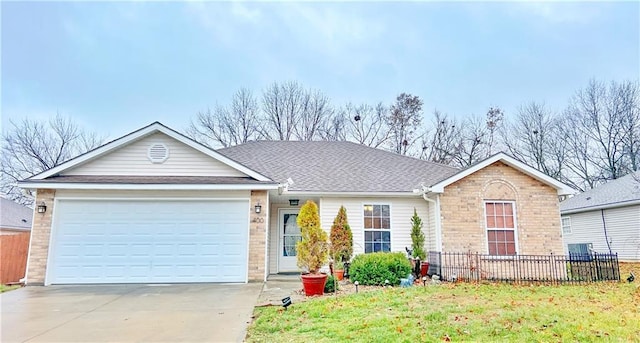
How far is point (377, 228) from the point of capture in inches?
488

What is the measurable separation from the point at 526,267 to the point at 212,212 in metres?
9.57

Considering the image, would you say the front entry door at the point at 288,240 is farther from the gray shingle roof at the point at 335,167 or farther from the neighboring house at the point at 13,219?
the neighboring house at the point at 13,219

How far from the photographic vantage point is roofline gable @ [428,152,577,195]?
1135 centimetres

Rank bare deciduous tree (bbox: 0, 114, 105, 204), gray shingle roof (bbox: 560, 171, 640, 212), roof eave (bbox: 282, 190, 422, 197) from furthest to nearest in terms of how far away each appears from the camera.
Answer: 1. bare deciduous tree (bbox: 0, 114, 105, 204)
2. gray shingle roof (bbox: 560, 171, 640, 212)
3. roof eave (bbox: 282, 190, 422, 197)

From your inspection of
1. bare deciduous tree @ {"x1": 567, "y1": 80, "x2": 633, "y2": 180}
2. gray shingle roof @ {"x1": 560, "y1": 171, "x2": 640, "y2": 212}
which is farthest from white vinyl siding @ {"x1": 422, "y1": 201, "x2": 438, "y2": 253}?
bare deciduous tree @ {"x1": 567, "y1": 80, "x2": 633, "y2": 180}

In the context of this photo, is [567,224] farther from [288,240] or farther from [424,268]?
[288,240]

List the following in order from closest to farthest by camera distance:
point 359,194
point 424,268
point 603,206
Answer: point 424,268 → point 359,194 → point 603,206

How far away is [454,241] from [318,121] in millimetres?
17320

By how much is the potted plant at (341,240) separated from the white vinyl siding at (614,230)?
41.8 ft

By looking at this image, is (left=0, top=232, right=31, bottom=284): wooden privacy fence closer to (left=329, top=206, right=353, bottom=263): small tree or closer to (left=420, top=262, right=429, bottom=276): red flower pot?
(left=329, top=206, right=353, bottom=263): small tree

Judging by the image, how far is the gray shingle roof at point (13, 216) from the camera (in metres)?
18.0

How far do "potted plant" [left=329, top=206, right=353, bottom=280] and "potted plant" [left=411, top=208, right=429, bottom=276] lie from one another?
6.69 feet

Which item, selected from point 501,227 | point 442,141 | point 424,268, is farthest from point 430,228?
point 442,141

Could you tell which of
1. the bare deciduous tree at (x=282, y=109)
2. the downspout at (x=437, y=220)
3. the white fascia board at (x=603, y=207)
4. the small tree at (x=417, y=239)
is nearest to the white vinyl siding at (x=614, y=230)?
the white fascia board at (x=603, y=207)
